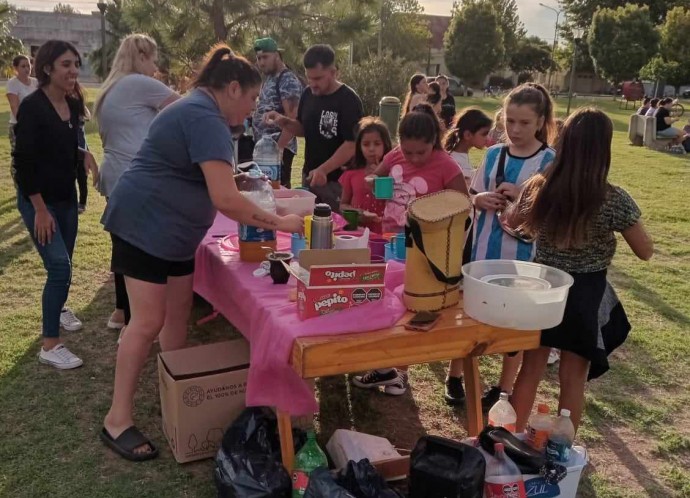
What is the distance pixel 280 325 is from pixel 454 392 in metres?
1.53

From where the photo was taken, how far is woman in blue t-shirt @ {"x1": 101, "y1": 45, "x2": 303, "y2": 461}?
2.22 m

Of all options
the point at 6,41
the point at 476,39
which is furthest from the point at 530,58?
the point at 6,41

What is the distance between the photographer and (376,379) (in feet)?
10.9

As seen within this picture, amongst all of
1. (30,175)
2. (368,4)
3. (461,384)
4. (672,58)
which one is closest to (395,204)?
(461,384)

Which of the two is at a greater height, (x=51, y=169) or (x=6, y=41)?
(x=6, y=41)

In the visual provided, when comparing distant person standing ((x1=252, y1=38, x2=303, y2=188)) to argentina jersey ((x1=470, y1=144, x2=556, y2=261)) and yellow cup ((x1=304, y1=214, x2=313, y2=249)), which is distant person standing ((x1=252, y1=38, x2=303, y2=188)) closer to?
argentina jersey ((x1=470, y1=144, x2=556, y2=261))

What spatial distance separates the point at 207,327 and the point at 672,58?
36313mm

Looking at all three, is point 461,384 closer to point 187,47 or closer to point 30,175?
point 30,175

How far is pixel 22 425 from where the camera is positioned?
2.84m

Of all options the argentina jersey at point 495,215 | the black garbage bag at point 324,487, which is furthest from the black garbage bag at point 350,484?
the argentina jersey at point 495,215

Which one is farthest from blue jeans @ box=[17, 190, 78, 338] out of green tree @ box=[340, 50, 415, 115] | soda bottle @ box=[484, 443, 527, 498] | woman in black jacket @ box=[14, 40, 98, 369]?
green tree @ box=[340, 50, 415, 115]

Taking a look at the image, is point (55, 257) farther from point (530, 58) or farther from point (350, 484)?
point (530, 58)

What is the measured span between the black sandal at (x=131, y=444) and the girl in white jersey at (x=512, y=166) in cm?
167

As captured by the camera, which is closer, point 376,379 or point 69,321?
point 376,379
